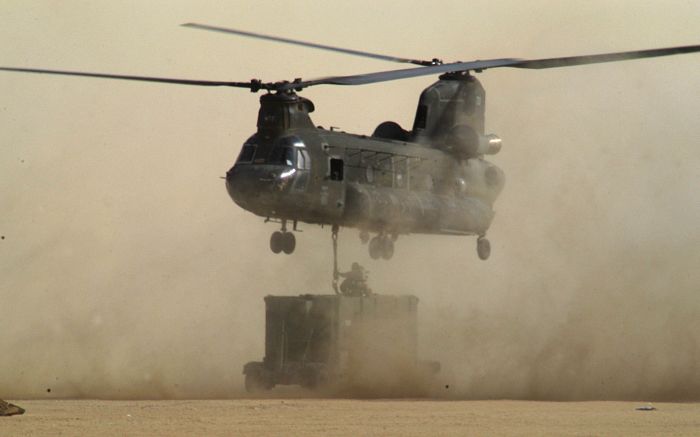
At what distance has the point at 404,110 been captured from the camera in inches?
2667

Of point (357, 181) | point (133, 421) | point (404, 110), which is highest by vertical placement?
point (404, 110)

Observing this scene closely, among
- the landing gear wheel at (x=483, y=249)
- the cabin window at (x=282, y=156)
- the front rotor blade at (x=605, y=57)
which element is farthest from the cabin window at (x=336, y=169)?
the landing gear wheel at (x=483, y=249)

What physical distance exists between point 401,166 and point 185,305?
36.5 ft

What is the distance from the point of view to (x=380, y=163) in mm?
44906

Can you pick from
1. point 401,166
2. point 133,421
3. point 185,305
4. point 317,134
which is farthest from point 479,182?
point 133,421

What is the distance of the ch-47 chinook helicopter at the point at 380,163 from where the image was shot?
41656mm

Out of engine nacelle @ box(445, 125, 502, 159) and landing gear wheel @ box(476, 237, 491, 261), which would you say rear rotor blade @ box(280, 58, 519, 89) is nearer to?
engine nacelle @ box(445, 125, 502, 159)

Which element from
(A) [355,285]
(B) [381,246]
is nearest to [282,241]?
(B) [381,246]

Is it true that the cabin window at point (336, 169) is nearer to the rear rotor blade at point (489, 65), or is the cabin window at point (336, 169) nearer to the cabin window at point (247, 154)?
the cabin window at point (247, 154)

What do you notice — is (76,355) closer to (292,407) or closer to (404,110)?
(292,407)

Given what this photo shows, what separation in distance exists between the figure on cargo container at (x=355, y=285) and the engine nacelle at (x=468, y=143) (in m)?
4.40

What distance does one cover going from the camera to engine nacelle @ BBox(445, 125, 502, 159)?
156 feet

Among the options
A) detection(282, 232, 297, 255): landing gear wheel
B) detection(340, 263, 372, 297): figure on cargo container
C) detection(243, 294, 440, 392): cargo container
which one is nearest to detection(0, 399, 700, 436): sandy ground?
detection(282, 232, 297, 255): landing gear wheel

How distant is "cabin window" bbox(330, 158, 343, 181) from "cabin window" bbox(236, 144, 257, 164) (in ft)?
7.15
